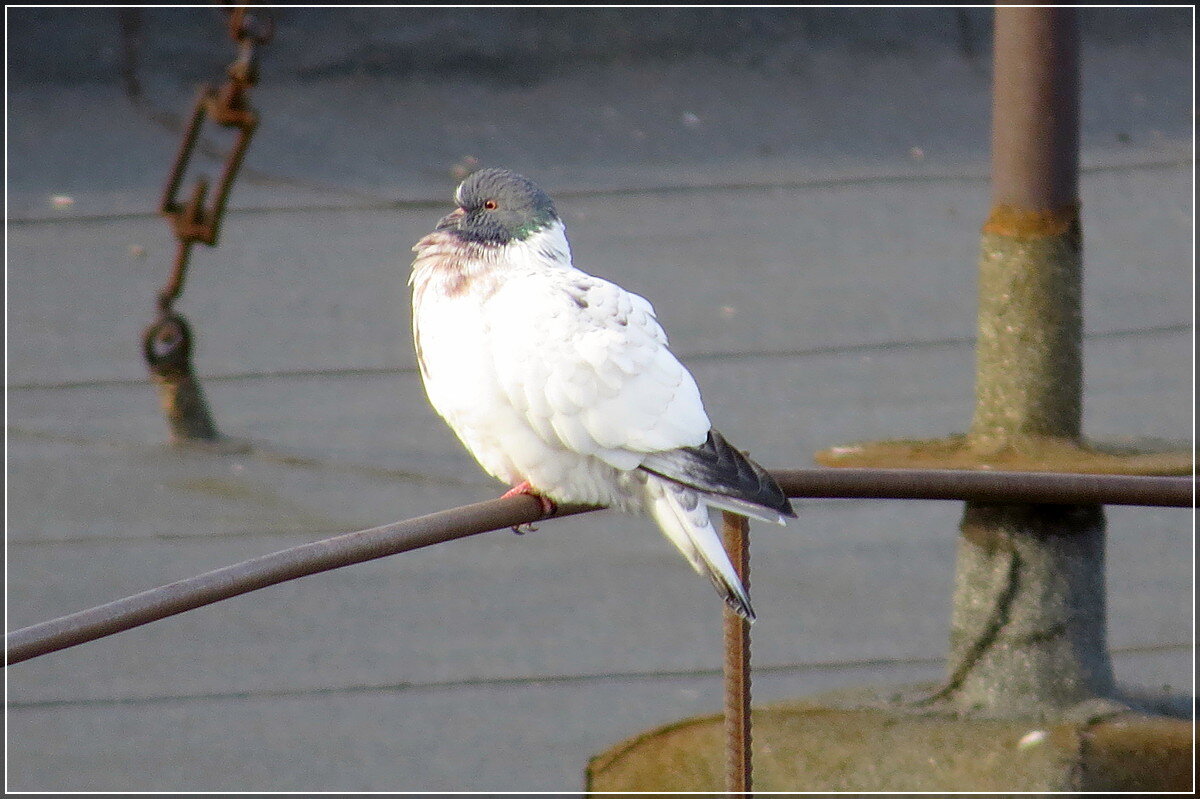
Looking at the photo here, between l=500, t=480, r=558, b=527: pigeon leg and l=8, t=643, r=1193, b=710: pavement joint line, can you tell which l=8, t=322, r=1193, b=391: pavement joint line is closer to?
l=8, t=643, r=1193, b=710: pavement joint line

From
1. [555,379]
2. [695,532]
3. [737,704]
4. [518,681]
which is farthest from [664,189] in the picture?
[737,704]

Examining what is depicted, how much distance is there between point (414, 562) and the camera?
18.8ft

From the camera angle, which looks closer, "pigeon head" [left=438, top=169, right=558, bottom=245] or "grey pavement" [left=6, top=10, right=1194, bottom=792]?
"pigeon head" [left=438, top=169, right=558, bottom=245]

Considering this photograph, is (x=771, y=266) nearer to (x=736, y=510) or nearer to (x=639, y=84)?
(x=639, y=84)

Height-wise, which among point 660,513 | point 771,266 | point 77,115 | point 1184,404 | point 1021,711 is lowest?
point 1021,711

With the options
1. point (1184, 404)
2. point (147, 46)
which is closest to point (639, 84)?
point (147, 46)

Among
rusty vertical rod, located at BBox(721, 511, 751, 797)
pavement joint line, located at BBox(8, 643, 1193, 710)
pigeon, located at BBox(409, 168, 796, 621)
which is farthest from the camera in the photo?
pavement joint line, located at BBox(8, 643, 1193, 710)

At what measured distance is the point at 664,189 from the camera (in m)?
8.21

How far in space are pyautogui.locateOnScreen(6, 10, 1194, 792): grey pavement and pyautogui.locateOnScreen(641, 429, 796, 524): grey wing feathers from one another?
2180mm

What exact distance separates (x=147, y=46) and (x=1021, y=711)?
7.08 m

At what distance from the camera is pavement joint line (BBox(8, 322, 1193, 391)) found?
22.8ft

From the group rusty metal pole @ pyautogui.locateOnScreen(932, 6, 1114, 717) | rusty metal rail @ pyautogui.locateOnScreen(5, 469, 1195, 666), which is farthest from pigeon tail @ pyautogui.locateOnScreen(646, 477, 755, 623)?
rusty metal pole @ pyautogui.locateOnScreen(932, 6, 1114, 717)

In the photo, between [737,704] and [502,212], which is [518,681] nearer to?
[502,212]

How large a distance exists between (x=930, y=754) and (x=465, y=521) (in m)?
1.97
